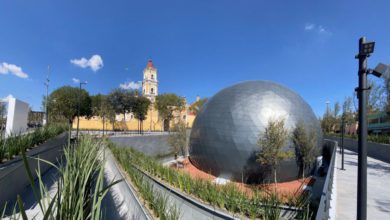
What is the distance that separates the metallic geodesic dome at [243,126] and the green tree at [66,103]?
39805 mm

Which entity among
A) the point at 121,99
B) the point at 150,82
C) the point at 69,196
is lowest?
the point at 69,196

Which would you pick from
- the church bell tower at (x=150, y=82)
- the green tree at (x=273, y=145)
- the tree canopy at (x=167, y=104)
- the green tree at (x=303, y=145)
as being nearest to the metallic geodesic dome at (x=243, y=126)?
the green tree at (x=303, y=145)

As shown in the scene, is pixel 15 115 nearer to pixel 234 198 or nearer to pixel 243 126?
pixel 243 126

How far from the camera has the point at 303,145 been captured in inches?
565

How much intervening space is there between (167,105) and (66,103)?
24.3m

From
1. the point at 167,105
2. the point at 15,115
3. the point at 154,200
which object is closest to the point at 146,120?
the point at 167,105

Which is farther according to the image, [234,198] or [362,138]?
[234,198]

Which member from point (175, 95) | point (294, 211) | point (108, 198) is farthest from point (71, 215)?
point (175, 95)

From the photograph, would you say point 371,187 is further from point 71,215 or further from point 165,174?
point 71,215

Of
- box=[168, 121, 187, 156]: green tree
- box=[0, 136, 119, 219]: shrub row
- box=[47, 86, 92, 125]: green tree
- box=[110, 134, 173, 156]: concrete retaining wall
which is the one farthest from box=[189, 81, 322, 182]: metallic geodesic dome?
box=[47, 86, 92, 125]: green tree

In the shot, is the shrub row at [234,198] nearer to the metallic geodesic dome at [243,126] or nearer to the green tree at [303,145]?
the metallic geodesic dome at [243,126]

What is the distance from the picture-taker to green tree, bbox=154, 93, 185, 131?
191 feet

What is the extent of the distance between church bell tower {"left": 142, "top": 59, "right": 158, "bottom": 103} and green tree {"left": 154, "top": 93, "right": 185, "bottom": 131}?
23.6m

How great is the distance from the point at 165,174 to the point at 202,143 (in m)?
8.00
